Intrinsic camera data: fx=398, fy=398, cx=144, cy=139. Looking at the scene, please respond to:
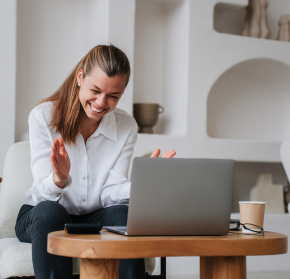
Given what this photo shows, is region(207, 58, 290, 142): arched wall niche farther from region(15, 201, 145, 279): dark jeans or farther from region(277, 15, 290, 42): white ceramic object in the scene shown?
region(15, 201, 145, 279): dark jeans

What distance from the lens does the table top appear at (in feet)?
2.76

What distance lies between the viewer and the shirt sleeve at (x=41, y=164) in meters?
1.28

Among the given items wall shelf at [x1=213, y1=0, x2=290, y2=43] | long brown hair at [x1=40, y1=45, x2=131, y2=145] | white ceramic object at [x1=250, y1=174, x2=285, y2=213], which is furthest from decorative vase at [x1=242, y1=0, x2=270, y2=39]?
long brown hair at [x1=40, y1=45, x2=131, y2=145]

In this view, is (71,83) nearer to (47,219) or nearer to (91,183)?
(91,183)

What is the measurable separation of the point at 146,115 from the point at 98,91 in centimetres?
141

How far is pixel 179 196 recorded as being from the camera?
934mm

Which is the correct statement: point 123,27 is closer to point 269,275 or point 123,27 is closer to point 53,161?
point 53,161

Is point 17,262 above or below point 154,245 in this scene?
below

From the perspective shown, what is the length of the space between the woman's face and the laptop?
0.51 m

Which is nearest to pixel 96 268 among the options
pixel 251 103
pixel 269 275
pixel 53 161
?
pixel 53 161

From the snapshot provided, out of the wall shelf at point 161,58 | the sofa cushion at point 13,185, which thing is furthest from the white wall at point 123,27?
the sofa cushion at point 13,185

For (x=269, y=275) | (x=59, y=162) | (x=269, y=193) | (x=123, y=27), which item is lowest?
(x=269, y=275)

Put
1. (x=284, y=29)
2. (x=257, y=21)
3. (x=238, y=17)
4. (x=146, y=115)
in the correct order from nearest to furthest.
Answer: (x=146, y=115), (x=257, y=21), (x=284, y=29), (x=238, y=17)

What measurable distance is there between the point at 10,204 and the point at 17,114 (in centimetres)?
125
